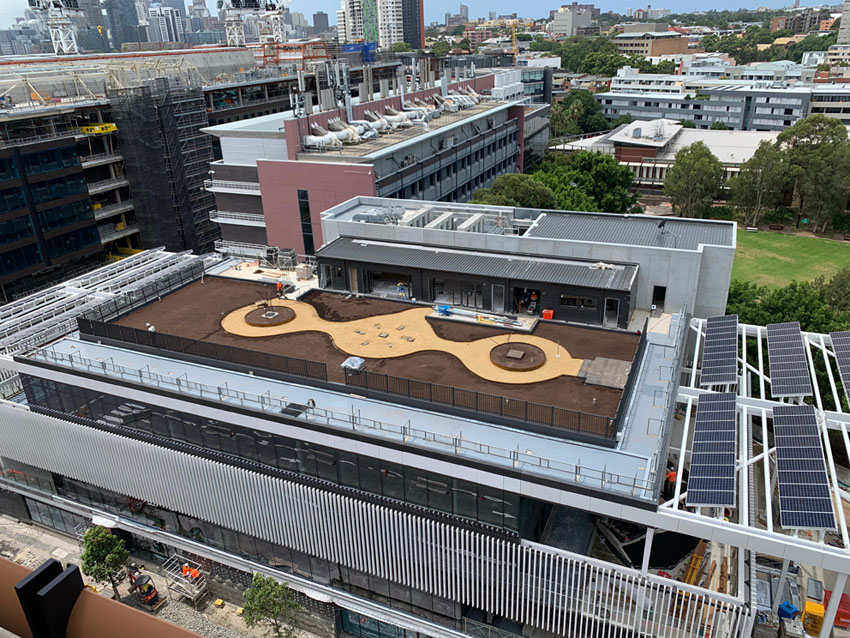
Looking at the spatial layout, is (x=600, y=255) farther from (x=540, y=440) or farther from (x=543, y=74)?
(x=543, y=74)

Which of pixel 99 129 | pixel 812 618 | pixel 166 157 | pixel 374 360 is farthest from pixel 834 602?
pixel 99 129

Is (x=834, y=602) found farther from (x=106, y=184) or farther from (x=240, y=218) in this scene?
(x=106, y=184)

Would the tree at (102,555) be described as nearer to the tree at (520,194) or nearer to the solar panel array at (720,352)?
the solar panel array at (720,352)

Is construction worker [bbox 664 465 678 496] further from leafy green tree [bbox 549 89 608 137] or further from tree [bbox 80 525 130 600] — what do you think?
leafy green tree [bbox 549 89 608 137]

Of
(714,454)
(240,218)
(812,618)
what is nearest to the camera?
(714,454)

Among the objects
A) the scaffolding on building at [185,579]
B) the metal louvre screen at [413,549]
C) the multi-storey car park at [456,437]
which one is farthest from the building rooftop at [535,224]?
the scaffolding on building at [185,579]
